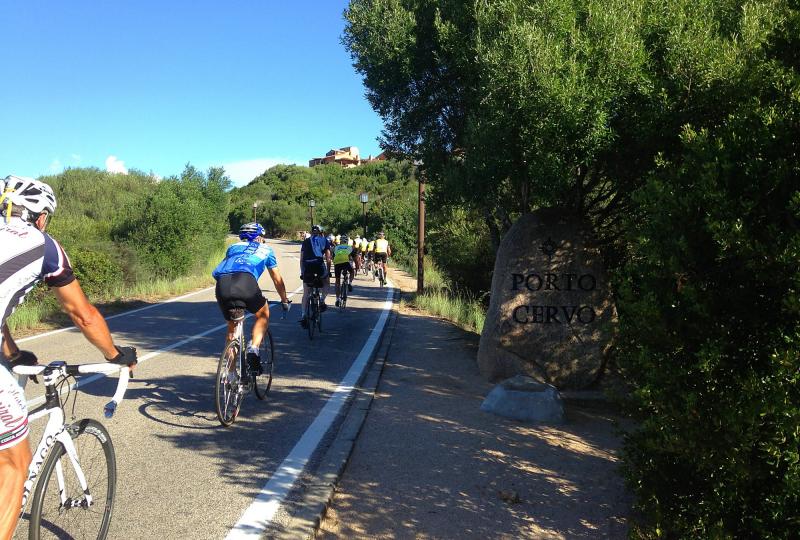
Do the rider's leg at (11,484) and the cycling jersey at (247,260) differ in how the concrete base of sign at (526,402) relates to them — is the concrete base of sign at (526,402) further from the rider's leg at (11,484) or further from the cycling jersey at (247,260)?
the rider's leg at (11,484)

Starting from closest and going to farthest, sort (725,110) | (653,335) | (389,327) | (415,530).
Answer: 1. (653,335)
2. (415,530)
3. (725,110)
4. (389,327)

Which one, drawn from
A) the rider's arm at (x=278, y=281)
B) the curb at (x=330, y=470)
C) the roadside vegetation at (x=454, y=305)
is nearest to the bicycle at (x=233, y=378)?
the rider's arm at (x=278, y=281)

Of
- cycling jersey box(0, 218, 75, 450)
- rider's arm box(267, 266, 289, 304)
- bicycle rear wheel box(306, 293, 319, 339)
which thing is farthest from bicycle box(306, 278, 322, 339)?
cycling jersey box(0, 218, 75, 450)

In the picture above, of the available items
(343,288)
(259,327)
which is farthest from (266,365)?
(343,288)

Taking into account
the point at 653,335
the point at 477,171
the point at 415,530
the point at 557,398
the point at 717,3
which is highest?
the point at 717,3

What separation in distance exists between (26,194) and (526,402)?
185 inches

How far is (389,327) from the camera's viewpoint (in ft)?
41.1

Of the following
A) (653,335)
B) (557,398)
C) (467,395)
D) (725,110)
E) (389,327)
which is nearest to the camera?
(653,335)

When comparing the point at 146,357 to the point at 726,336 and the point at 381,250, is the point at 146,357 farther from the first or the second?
the point at 381,250

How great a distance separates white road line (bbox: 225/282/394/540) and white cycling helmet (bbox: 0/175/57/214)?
2.17m

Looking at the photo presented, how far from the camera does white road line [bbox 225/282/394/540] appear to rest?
3732 mm

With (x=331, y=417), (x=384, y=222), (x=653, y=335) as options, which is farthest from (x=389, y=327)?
(x=384, y=222)

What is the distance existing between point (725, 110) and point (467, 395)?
3931 millimetres

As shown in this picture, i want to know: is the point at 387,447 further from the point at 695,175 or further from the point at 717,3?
the point at 717,3
